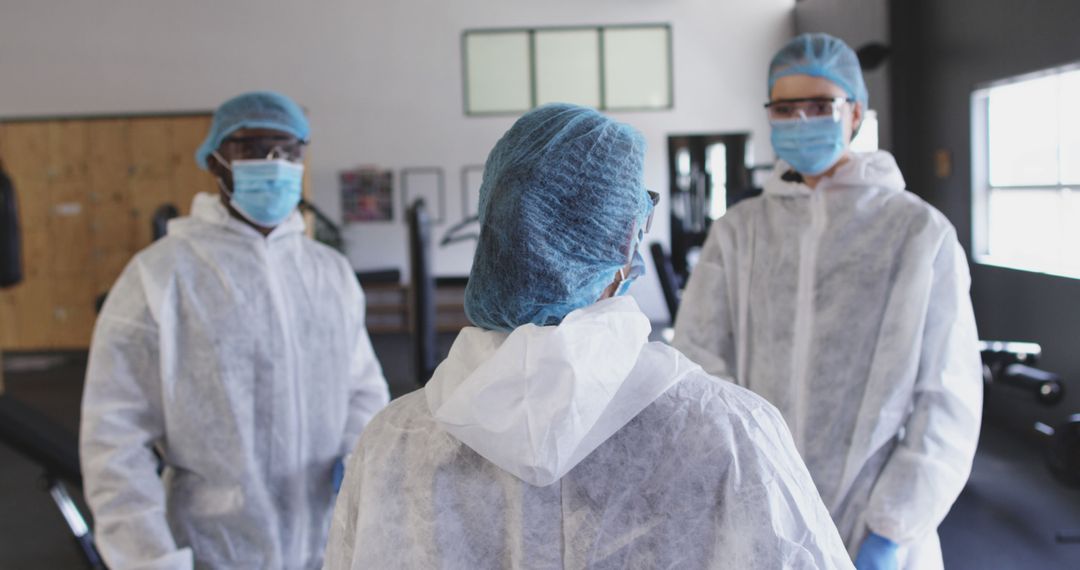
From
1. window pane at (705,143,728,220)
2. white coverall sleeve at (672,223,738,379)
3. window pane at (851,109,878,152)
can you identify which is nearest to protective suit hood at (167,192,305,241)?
white coverall sleeve at (672,223,738,379)

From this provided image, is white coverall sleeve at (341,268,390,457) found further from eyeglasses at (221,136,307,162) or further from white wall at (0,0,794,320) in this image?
white wall at (0,0,794,320)

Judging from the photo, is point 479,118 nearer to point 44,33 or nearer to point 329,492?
point 44,33

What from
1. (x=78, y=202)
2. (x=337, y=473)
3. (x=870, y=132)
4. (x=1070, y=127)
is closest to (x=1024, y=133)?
(x=1070, y=127)

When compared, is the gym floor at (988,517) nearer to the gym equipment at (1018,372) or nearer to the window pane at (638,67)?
the gym equipment at (1018,372)

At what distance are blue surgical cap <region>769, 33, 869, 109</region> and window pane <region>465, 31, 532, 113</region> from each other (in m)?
6.96

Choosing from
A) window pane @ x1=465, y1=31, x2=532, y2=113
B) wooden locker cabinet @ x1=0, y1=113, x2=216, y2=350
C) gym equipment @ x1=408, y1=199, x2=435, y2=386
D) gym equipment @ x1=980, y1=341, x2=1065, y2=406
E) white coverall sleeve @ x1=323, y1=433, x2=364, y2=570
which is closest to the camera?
white coverall sleeve @ x1=323, y1=433, x2=364, y2=570

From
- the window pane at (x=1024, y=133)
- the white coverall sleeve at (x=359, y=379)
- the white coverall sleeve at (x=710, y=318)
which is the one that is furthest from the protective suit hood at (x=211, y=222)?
the window pane at (x=1024, y=133)

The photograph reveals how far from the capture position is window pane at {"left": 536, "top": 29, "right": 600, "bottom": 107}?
337 inches

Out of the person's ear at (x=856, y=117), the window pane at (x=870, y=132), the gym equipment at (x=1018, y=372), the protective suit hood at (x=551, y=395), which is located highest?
the window pane at (x=870, y=132)

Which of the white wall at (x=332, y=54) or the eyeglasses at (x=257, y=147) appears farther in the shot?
the white wall at (x=332, y=54)

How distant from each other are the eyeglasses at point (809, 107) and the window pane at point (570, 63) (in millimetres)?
6943

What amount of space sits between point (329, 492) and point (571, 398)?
3.72 feet

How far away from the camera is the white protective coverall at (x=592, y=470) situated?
0.76 m

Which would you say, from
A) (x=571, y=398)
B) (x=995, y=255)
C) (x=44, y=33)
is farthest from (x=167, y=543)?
(x=44, y=33)
